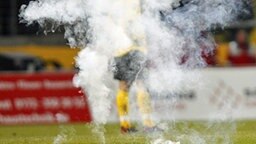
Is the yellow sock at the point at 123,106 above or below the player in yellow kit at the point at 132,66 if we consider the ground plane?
below

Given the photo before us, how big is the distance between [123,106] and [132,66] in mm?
1056

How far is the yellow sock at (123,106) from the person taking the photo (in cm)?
1402

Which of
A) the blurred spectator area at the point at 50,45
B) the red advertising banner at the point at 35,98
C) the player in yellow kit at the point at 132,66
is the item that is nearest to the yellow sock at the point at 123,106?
the player in yellow kit at the point at 132,66

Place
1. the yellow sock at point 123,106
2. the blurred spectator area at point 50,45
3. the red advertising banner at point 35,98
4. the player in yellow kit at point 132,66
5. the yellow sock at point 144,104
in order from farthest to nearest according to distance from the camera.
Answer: the blurred spectator area at point 50,45, the red advertising banner at point 35,98, the yellow sock at point 123,106, the yellow sock at point 144,104, the player in yellow kit at point 132,66

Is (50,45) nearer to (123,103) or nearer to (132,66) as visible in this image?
(123,103)

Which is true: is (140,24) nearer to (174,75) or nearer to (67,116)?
(174,75)

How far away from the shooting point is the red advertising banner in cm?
2138

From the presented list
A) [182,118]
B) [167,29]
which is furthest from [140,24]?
[182,118]

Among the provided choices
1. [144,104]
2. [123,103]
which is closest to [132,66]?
[144,104]

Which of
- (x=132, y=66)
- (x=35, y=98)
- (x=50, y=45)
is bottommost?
(x=35, y=98)

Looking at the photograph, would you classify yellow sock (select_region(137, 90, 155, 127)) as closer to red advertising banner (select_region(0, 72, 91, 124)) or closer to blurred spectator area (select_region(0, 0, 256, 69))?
red advertising banner (select_region(0, 72, 91, 124))

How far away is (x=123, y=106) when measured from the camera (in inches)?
553

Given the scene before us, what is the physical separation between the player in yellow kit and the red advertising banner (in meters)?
7.20

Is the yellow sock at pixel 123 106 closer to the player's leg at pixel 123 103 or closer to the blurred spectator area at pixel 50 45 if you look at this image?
the player's leg at pixel 123 103
